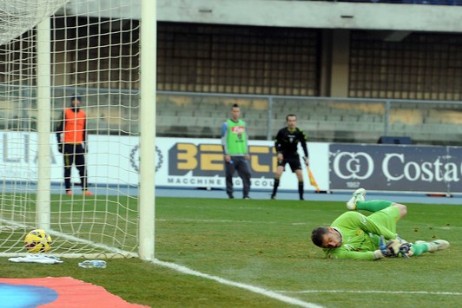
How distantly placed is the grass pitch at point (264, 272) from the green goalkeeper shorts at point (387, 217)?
417 mm

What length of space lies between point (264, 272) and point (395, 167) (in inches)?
716

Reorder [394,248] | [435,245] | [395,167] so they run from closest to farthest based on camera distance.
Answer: [394,248] → [435,245] → [395,167]

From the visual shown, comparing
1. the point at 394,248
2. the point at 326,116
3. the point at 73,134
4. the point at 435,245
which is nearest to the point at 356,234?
the point at 394,248

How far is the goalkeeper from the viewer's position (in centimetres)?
1062

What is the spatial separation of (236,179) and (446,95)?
12.3 m

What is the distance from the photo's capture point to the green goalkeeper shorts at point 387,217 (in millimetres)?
11094

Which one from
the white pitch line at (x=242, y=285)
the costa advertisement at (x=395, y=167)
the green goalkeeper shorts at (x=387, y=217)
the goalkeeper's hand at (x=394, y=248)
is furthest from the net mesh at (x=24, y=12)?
the costa advertisement at (x=395, y=167)

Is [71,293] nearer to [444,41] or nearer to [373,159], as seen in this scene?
[373,159]

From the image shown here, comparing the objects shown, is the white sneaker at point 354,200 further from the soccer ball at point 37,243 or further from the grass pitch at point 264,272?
the soccer ball at point 37,243

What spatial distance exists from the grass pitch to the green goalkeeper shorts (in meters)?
0.42

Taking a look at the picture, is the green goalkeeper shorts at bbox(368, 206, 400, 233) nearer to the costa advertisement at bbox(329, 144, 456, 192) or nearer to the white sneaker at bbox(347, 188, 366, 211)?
the white sneaker at bbox(347, 188, 366, 211)

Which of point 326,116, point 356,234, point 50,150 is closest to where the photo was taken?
point 356,234

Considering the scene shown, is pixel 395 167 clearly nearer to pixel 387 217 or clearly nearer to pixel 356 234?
pixel 387 217

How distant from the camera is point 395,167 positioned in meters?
27.4
